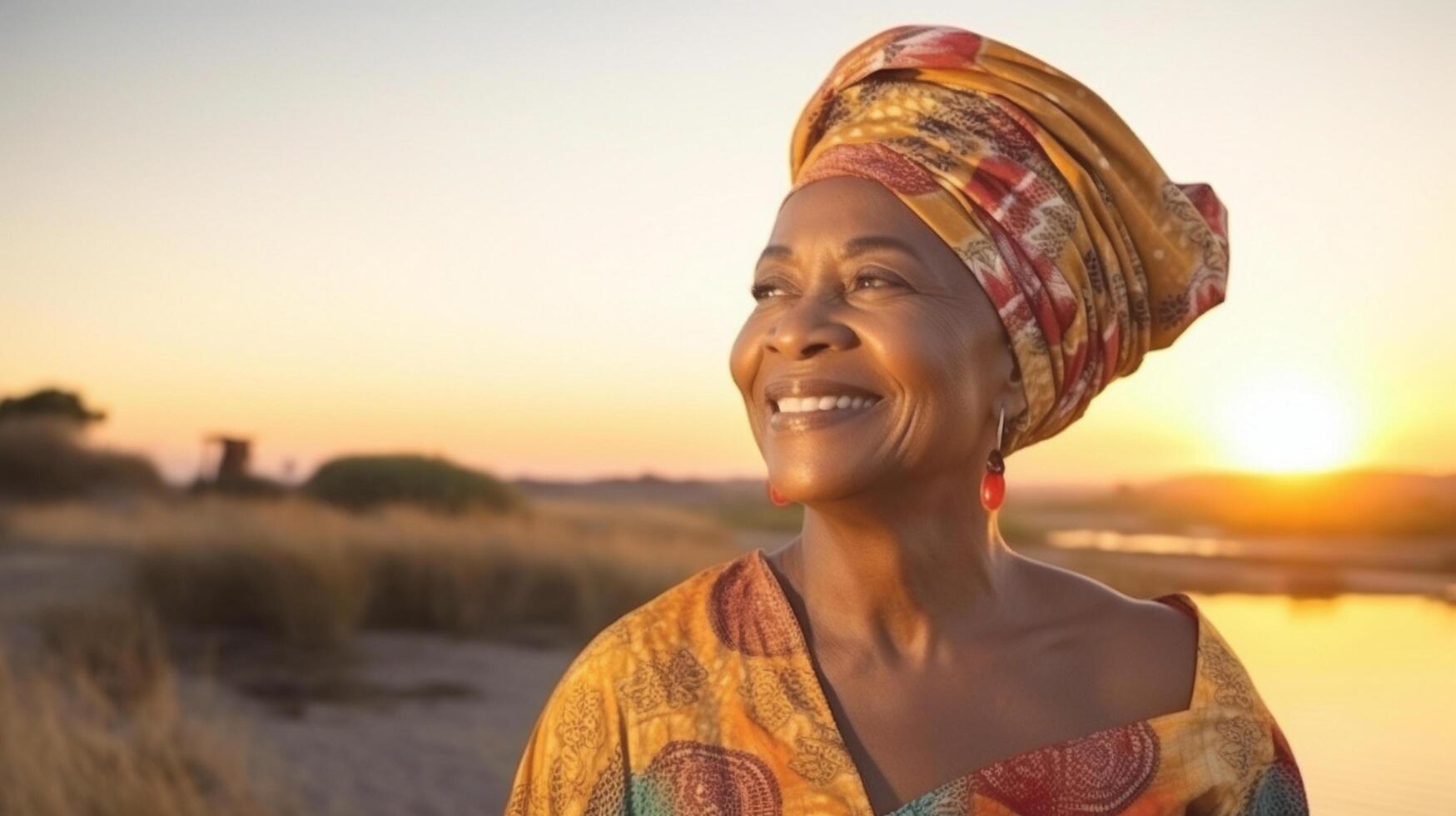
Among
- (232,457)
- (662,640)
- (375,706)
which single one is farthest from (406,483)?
(662,640)

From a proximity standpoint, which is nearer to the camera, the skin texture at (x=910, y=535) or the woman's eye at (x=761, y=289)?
the skin texture at (x=910, y=535)

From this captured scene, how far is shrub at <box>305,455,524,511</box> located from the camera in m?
18.0

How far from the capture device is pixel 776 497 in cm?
259

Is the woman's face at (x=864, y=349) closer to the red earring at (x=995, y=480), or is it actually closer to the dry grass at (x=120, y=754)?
the red earring at (x=995, y=480)

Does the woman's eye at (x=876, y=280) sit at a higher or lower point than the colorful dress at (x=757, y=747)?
higher

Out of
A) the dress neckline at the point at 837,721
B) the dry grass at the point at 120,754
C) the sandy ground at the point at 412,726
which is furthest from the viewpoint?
the sandy ground at the point at 412,726

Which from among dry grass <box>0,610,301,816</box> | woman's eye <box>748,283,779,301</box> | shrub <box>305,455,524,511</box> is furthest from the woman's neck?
shrub <box>305,455,524,511</box>

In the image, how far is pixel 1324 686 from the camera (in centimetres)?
1036

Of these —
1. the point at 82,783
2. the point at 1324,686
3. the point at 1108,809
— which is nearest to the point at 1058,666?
the point at 1108,809

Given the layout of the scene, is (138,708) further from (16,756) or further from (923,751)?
(923,751)

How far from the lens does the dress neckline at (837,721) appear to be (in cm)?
240

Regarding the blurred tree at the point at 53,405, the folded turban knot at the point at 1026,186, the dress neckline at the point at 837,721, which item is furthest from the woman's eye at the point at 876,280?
the blurred tree at the point at 53,405

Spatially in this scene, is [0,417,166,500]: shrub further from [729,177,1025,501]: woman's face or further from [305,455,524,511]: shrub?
[729,177,1025,501]: woman's face

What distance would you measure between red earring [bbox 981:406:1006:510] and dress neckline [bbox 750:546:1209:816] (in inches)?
15.5
